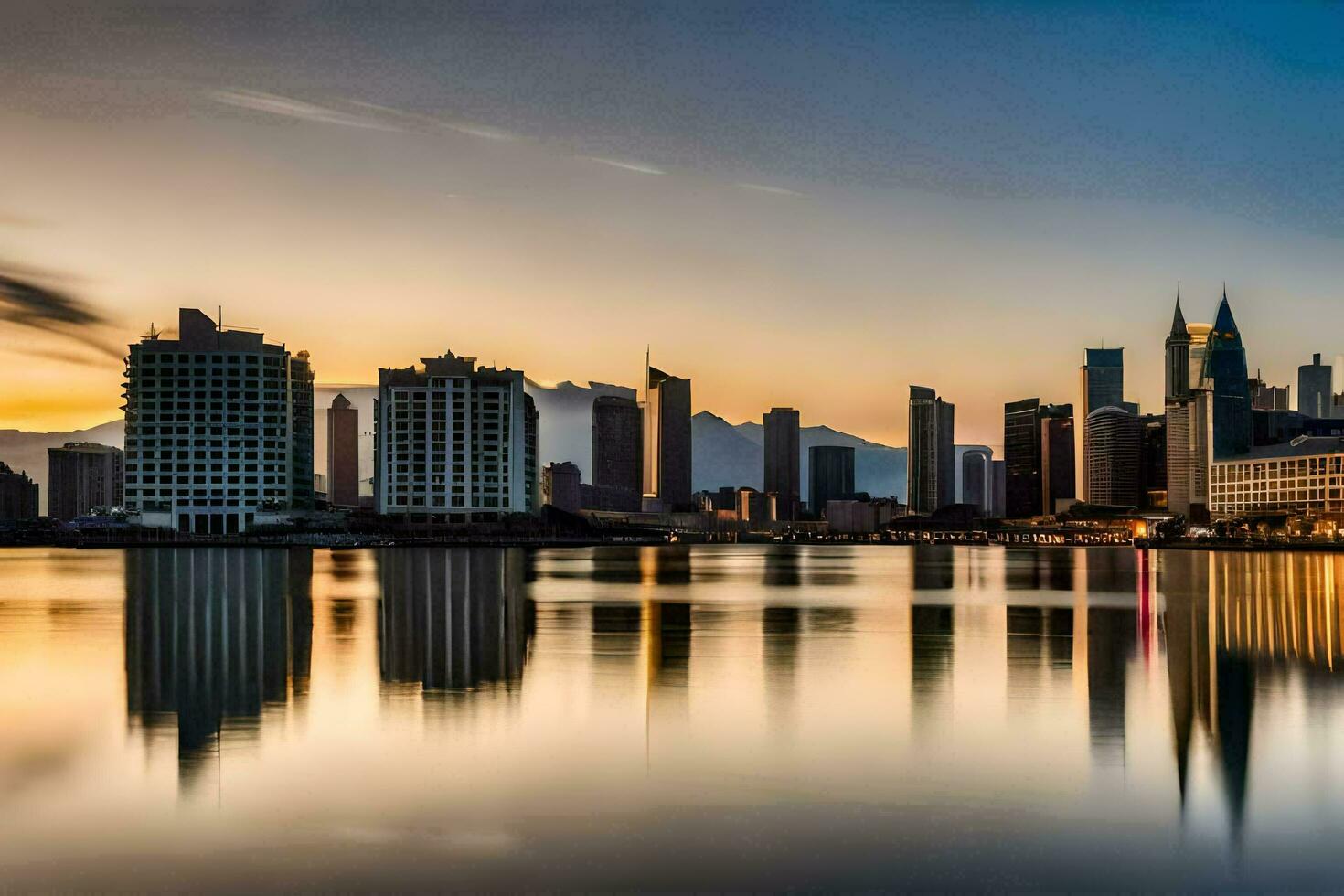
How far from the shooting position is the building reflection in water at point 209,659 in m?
25.0

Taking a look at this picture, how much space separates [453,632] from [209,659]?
1030 centimetres

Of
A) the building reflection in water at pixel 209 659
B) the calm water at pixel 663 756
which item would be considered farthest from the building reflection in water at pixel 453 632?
the building reflection in water at pixel 209 659

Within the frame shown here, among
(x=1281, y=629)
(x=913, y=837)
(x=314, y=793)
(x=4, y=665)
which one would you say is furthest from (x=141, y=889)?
(x=1281, y=629)

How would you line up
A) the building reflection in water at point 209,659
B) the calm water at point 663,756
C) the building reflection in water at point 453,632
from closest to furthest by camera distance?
the calm water at point 663,756 < the building reflection in water at point 209,659 < the building reflection in water at point 453,632

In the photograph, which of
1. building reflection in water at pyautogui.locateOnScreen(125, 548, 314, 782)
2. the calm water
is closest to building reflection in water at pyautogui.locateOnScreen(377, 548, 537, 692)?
the calm water

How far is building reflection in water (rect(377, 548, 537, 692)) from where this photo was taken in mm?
32281

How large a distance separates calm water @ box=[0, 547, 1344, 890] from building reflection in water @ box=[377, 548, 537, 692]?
28 cm

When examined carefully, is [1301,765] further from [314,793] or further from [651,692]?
[314,793]

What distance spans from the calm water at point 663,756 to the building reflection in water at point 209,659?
7.8 inches

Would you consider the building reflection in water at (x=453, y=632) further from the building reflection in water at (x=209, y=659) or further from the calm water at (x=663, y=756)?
the building reflection in water at (x=209, y=659)

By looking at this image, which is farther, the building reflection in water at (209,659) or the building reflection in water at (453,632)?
the building reflection in water at (453,632)

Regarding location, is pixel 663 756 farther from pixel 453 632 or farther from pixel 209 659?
pixel 453 632

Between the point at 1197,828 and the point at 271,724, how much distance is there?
16258mm

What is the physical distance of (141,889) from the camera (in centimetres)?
1423
